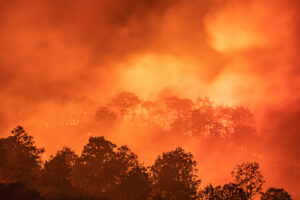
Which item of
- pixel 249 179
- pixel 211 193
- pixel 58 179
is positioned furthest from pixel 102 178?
pixel 249 179

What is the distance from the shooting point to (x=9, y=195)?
39.1m

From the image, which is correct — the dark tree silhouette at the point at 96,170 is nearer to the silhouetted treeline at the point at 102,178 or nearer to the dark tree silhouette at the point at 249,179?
the silhouetted treeline at the point at 102,178

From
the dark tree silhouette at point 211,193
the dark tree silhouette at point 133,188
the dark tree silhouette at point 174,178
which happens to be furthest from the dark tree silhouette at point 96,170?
the dark tree silhouette at point 211,193

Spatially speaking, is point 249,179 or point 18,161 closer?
point 18,161

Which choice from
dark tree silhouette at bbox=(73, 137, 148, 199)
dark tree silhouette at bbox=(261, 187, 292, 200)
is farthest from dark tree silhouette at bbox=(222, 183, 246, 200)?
dark tree silhouette at bbox=(73, 137, 148, 199)

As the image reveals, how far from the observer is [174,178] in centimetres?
4569

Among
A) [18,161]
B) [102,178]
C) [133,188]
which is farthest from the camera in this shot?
[18,161]

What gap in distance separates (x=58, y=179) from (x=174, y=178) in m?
20.3

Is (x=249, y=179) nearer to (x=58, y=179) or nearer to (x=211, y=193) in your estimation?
(x=211, y=193)

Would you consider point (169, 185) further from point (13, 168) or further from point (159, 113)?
point (159, 113)

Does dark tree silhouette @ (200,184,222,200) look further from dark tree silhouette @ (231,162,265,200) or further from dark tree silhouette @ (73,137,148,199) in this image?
dark tree silhouette @ (73,137,148,199)

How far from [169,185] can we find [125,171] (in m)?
8.79

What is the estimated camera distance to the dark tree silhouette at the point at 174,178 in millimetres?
44375

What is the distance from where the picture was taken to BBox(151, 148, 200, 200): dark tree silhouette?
4438 centimetres
